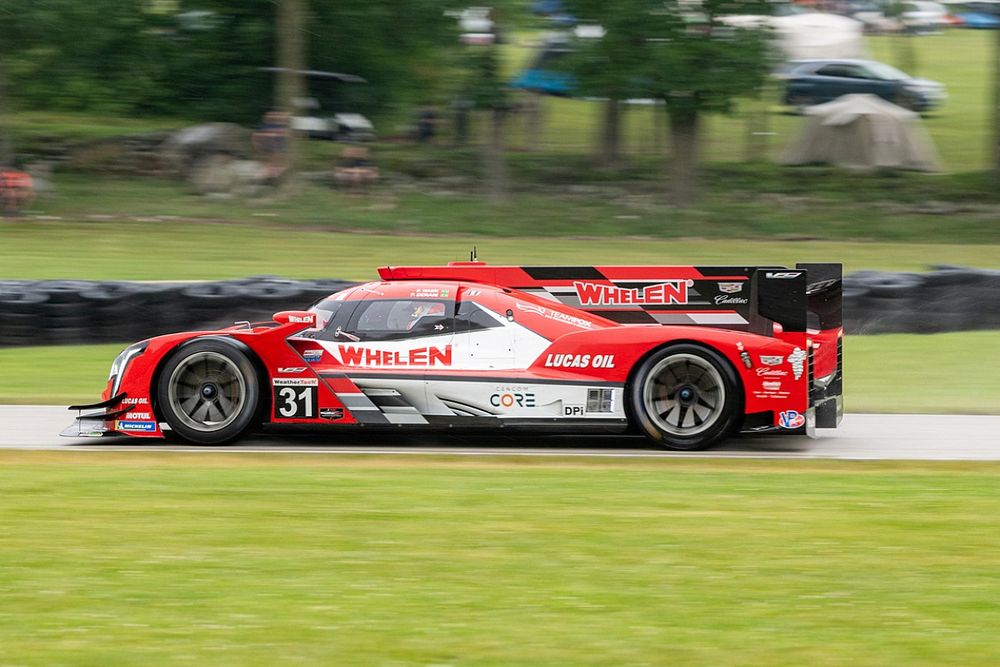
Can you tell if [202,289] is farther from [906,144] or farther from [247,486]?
[906,144]

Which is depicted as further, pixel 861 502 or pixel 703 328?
pixel 703 328

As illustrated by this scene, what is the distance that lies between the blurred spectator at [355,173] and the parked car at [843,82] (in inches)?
490

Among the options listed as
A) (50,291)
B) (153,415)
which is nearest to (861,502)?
(153,415)

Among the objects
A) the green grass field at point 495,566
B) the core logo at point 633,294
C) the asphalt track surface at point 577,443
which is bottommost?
the green grass field at point 495,566

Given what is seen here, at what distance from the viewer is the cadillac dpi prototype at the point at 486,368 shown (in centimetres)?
939

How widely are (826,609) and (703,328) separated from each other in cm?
456

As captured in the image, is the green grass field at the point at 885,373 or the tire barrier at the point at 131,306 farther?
the tire barrier at the point at 131,306

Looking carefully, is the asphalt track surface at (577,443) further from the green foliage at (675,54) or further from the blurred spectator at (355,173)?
the blurred spectator at (355,173)

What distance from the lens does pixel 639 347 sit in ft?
30.8

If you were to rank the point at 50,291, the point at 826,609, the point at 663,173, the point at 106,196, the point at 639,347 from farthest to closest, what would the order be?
the point at 663,173 < the point at 106,196 < the point at 50,291 < the point at 639,347 < the point at 826,609

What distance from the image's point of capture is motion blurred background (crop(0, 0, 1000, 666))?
201 inches

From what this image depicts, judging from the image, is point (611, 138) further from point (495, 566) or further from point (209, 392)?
point (495, 566)

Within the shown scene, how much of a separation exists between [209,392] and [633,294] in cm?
300

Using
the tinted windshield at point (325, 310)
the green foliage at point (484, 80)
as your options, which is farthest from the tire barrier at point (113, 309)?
the green foliage at point (484, 80)
